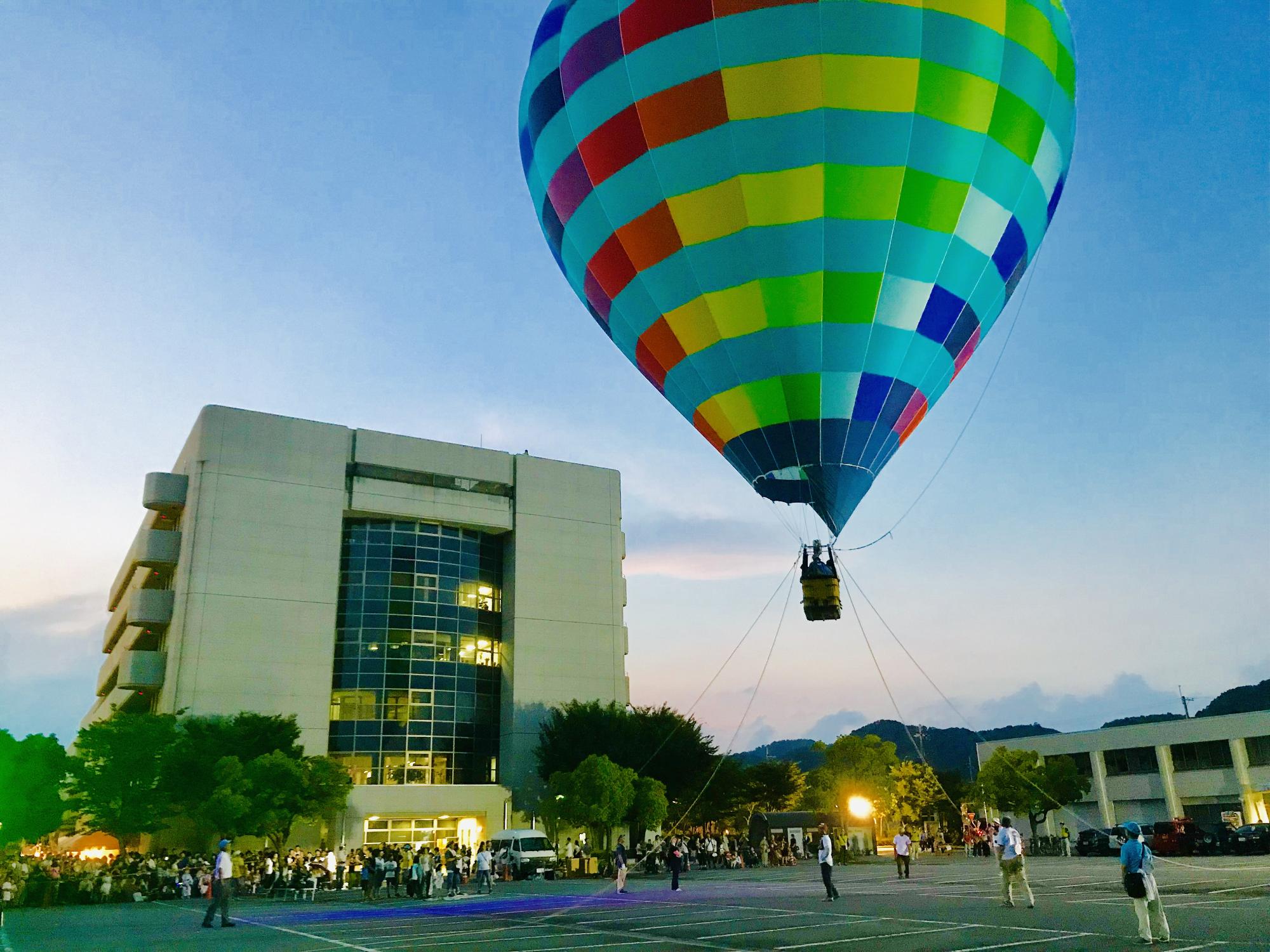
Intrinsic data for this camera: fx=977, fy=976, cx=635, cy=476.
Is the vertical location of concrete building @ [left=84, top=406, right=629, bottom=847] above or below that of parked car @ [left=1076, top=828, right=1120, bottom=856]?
above

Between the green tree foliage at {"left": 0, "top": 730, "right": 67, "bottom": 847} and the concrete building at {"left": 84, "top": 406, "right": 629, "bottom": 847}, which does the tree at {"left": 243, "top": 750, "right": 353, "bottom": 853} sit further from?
the green tree foliage at {"left": 0, "top": 730, "right": 67, "bottom": 847}

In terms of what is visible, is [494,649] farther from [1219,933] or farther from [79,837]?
[1219,933]

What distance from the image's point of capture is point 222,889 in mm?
19766

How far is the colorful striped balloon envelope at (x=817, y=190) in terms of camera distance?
17109 mm

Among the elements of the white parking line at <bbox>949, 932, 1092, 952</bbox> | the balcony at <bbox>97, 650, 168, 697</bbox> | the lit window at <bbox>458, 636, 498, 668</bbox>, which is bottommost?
the white parking line at <bbox>949, 932, 1092, 952</bbox>

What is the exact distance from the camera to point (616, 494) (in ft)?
229

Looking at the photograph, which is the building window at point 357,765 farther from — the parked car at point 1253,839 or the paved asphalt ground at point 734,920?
the parked car at point 1253,839

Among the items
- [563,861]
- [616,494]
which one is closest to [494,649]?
[616,494]

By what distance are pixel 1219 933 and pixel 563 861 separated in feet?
118

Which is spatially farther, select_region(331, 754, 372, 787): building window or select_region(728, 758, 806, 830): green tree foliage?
select_region(728, 758, 806, 830): green tree foliage

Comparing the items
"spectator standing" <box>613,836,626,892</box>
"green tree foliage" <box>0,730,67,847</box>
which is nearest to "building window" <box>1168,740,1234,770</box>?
"spectator standing" <box>613,836,626,892</box>

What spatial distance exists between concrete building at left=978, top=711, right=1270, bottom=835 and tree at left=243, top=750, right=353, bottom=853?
4084 cm

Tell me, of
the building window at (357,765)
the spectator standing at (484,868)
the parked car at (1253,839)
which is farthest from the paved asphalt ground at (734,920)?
the building window at (357,765)

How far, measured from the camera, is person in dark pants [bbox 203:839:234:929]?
64.8 ft
